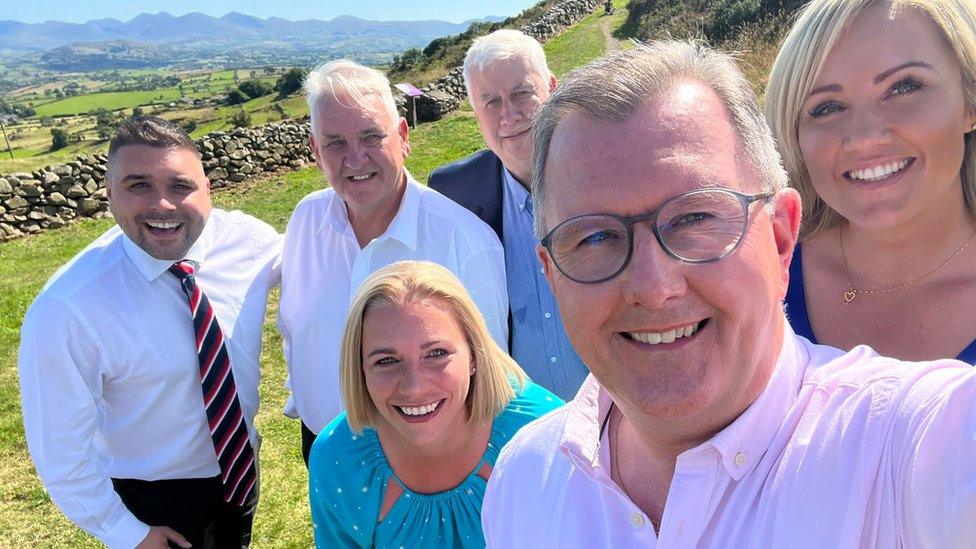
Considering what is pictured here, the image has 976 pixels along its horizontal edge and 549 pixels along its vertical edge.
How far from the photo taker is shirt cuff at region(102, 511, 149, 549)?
271 centimetres

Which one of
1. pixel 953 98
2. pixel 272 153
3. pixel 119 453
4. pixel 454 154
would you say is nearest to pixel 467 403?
pixel 119 453

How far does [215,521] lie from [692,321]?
113 inches

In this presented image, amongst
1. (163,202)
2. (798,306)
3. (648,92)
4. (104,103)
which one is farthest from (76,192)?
(104,103)

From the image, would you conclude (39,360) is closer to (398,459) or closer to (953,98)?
(398,459)

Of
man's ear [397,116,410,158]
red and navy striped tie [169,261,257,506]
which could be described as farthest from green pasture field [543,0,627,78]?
red and navy striped tie [169,261,257,506]

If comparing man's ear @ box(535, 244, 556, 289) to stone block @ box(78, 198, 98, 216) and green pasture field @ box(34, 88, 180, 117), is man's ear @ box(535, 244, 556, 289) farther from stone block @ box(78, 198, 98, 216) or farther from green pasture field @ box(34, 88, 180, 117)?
green pasture field @ box(34, 88, 180, 117)

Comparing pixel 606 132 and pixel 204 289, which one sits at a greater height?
pixel 606 132

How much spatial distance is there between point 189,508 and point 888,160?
10.3ft

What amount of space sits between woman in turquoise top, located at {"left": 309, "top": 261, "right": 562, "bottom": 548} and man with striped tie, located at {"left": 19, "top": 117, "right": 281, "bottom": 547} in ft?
2.86

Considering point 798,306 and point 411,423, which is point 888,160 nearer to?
point 798,306

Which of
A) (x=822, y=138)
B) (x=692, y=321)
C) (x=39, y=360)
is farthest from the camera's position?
(x=39, y=360)

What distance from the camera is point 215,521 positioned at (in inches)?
124

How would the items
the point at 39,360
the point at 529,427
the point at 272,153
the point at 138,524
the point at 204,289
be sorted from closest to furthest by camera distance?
the point at 529,427 < the point at 39,360 < the point at 138,524 < the point at 204,289 < the point at 272,153

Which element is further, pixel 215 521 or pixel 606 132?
pixel 215 521
